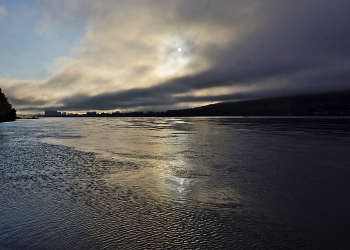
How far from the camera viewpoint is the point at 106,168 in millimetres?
13352

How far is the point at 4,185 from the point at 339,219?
12416mm

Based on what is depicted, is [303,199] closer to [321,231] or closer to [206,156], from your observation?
[321,231]

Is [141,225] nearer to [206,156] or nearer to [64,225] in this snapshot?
[64,225]

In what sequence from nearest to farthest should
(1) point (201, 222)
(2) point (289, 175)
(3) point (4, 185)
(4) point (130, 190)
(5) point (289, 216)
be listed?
(1) point (201, 222) < (5) point (289, 216) < (4) point (130, 190) < (3) point (4, 185) < (2) point (289, 175)

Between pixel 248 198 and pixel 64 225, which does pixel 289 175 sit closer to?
Answer: pixel 248 198

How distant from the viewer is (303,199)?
842 cm

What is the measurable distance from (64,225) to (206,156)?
12.1m

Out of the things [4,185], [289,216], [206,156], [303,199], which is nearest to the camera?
[289,216]

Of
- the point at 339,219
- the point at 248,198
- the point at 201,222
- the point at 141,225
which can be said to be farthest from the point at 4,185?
the point at 339,219

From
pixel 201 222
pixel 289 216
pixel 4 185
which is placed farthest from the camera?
pixel 4 185

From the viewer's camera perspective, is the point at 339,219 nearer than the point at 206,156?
Yes

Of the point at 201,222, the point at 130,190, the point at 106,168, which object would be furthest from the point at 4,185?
the point at 201,222

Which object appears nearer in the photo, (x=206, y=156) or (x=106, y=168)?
(x=106, y=168)

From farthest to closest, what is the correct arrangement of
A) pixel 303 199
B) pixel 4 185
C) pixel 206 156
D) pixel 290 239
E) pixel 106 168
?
1. pixel 206 156
2. pixel 106 168
3. pixel 4 185
4. pixel 303 199
5. pixel 290 239
